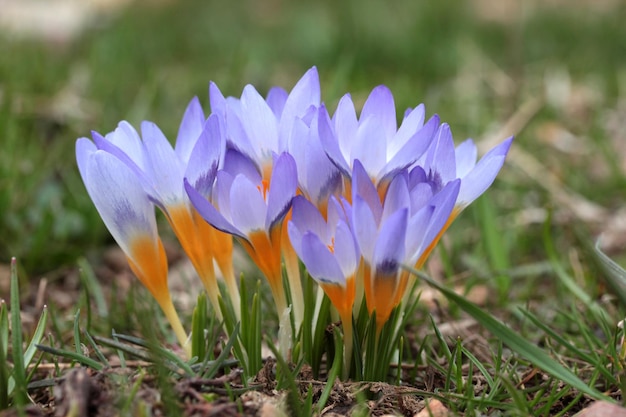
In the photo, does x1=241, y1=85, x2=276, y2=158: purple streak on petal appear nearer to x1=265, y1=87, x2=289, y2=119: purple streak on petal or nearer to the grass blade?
x1=265, y1=87, x2=289, y2=119: purple streak on petal

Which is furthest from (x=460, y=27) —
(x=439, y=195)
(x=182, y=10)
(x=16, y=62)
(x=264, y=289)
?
(x=439, y=195)

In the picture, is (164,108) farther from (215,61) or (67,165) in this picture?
(215,61)

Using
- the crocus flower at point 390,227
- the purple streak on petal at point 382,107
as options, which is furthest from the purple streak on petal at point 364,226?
the purple streak on petal at point 382,107

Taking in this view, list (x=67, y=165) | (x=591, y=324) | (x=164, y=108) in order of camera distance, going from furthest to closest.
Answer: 1. (x=164, y=108)
2. (x=67, y=165)
3. (x=591, y=324)

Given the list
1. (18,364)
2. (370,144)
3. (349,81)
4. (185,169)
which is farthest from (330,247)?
(349,81)

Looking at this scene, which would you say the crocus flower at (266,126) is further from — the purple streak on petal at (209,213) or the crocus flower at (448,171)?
the crocus flower at (448,171)

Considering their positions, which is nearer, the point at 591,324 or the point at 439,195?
the point at 439,195

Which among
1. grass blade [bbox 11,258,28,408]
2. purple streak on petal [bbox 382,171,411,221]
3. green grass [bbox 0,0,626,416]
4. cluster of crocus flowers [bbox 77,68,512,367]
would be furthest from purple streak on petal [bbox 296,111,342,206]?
grass blade [bbox 11,258,28,408]
